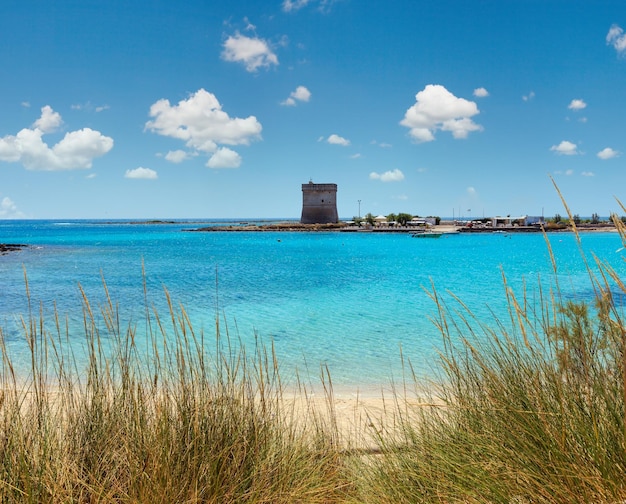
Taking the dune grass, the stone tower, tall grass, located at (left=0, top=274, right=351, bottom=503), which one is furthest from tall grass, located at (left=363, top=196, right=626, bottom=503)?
the stone tower

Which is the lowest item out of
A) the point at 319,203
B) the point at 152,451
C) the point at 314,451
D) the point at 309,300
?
the point at 309,300

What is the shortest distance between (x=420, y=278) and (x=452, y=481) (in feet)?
62.7

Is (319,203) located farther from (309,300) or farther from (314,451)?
(314,451)

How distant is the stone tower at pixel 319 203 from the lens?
6581 centimetres

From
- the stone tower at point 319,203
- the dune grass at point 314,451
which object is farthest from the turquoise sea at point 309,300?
the stone tower at point 319,203

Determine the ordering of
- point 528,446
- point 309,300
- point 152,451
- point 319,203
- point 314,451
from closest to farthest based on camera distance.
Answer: point 528,446 → point 152,451 → point 314,451 → point 309,300 → point 319,203

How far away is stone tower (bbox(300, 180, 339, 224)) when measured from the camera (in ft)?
216

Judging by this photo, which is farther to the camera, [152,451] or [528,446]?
[152,451]

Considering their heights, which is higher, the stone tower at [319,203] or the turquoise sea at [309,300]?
the stone tower at [319,203]

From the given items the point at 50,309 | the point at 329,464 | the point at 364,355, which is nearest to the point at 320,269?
the point at 50,309

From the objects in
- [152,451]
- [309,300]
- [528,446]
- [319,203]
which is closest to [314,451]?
[152,451]

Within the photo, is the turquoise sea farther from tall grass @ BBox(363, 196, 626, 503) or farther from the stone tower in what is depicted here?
the stone tower

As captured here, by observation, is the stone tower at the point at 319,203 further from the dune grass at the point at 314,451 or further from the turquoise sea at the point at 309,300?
the dune grass at the point at 314,451

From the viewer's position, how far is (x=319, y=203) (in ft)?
224
